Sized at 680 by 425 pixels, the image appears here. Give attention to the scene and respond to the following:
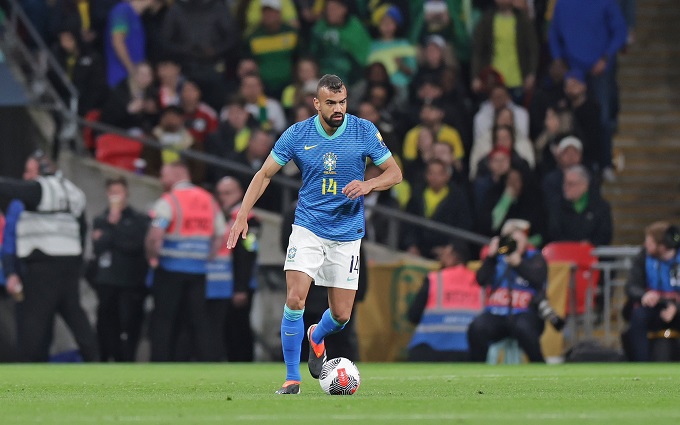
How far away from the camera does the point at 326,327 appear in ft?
41.0

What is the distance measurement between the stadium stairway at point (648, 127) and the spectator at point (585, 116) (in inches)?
50.4

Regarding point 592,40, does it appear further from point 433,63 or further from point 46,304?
point 46,304

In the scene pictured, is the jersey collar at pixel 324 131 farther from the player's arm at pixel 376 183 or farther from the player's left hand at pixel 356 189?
the player's left hand at pixel 356 189

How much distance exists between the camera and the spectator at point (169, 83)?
74.0ft

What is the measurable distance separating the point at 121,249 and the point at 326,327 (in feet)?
24.8

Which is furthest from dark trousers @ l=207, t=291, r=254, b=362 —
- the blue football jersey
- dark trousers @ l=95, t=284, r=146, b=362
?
the blue football jersey

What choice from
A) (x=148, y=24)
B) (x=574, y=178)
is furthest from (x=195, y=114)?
(x=574, y=178)

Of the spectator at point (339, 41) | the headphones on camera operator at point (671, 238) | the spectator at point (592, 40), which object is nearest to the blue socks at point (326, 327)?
the headphones on camera operator at point (671, 238)

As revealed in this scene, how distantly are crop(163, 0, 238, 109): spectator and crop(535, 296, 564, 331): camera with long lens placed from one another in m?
6.30

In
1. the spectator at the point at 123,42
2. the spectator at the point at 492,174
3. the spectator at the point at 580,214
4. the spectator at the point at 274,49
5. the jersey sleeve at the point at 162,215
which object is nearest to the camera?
the jersey sleeve at the point at 162,215

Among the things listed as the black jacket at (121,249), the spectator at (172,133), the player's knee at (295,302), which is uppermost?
the spectator at (172,133)
